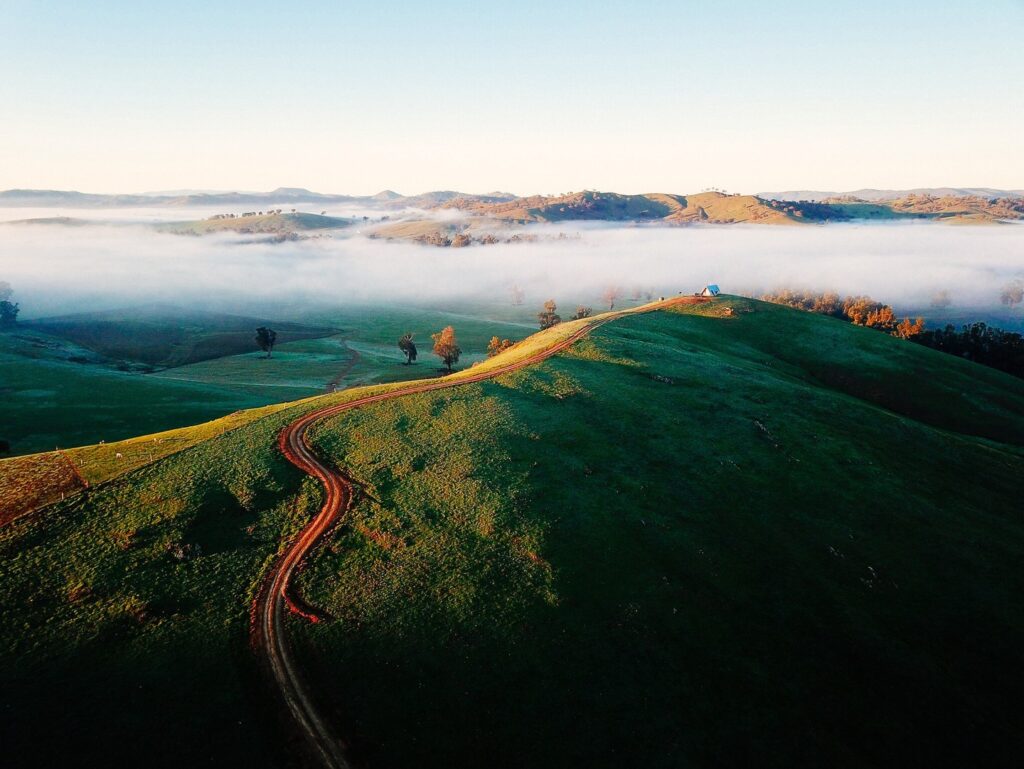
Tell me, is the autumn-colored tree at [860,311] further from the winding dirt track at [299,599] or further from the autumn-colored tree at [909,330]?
the winding dirt track at [299,599]

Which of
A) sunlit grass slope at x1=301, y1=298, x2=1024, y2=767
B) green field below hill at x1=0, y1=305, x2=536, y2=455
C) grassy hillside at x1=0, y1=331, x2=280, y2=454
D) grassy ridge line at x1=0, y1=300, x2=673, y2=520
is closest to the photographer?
sunlit grass slope at x1=301, y1=298, x2=1024, y2=767

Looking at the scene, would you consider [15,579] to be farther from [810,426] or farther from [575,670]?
[810,426]

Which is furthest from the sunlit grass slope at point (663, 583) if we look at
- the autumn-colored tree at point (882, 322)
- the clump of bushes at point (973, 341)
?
the autumn-colored tree at point (882, 322)

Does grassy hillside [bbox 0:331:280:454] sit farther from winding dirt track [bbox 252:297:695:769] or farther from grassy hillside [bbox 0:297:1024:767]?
winding dirt track [bbox 252:297:695:769]

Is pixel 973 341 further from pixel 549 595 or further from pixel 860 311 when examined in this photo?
pixel 549 595

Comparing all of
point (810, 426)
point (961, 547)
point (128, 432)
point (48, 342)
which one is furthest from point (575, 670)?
point (48, 342)

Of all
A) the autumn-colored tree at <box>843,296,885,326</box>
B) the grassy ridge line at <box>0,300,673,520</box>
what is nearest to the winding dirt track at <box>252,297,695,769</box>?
the grassy ridge line at <box>0,300,673,520</box>
